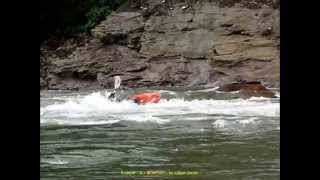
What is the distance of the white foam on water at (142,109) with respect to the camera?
4.04m

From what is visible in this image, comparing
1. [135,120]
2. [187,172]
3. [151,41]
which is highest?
[151,41]

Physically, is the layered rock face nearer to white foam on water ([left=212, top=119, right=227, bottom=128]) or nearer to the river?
the river

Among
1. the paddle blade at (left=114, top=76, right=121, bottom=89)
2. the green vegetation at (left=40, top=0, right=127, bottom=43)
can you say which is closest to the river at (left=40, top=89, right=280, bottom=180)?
the paddle blade at (left=114, top=76, right=121, bottom=89)

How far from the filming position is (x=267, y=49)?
4.14 m

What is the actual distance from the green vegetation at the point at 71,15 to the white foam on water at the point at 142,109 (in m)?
0.46

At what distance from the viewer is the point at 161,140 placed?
3.91 meters

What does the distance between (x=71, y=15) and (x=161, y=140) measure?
940mm

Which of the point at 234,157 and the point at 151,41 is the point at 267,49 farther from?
the point at 151,41

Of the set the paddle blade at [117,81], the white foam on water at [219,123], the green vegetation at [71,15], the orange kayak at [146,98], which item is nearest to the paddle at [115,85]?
the paddle blade at [117,81]

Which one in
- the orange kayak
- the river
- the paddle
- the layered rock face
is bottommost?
the river

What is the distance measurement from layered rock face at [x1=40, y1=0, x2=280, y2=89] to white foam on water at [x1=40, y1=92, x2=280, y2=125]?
15cm

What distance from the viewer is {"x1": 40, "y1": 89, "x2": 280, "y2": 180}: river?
143 inches
